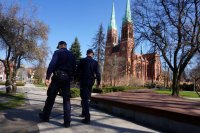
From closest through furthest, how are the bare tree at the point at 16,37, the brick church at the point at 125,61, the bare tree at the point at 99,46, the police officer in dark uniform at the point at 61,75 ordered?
1. the police officer in dark uniform at the point at 61,75
2. the bare tree at the point at 16,37
3. the brick church at the point at 125,61
4. the bare tree at the point at 99,46

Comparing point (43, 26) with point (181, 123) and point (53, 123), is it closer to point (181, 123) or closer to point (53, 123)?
point (53, 123)

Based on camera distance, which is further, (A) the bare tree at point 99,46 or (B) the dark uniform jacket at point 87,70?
(A) the bare tree at point 99,46

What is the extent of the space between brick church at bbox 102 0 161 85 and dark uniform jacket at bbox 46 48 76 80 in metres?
16.5

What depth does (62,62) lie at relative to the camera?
6.13 metres

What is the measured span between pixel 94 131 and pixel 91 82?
1695mm

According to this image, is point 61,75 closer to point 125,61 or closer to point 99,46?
point 99,46

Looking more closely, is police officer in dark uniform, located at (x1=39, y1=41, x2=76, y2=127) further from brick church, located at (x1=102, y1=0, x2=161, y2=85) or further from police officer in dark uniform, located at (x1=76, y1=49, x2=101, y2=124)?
brick church, located at (x1=102, y1=0, x2=161, y2=85)

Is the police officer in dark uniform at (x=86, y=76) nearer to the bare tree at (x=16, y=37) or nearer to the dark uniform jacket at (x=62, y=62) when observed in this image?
the dark uniform jacket at (x=62, y=62)

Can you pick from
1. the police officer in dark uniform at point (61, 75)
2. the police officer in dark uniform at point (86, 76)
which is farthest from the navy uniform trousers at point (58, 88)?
the police officer in dark uniform at point (86, 76)

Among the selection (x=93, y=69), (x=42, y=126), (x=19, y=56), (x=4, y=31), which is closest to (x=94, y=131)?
(x=42, y=126)

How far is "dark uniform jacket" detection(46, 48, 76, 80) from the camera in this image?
6016 millimetres

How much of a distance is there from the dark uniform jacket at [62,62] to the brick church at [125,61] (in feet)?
54.0

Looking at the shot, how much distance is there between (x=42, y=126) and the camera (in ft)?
18.7

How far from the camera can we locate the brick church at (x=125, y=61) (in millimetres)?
25492
